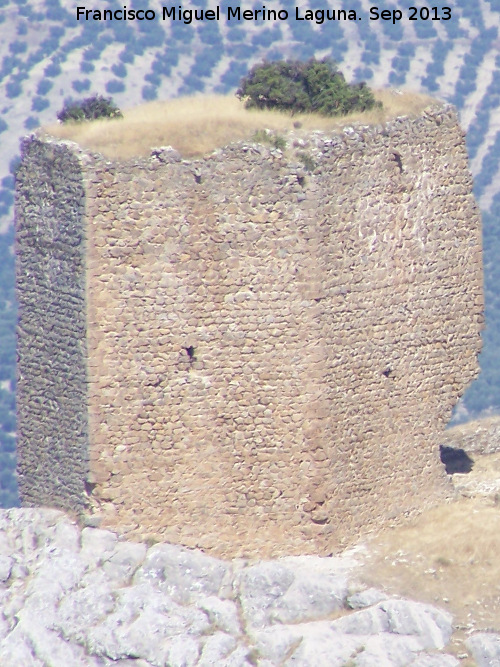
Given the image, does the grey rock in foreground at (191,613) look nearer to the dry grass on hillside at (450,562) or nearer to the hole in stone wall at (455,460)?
the dry grass on hillside at (450,562)

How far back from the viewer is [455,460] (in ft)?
86.0

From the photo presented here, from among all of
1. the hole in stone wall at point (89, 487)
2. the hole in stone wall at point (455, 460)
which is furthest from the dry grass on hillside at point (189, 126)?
the hole in stone wall at point (455, 460)

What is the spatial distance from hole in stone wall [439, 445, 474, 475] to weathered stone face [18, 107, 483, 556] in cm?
362

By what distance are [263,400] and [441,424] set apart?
3394mm

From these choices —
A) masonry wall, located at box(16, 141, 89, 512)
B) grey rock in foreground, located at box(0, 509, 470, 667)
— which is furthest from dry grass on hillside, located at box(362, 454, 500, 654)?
masonry wall, located at box(16, 141, 89, 512)

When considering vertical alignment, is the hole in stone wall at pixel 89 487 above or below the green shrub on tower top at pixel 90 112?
below

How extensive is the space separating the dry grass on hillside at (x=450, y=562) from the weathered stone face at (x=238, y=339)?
0.64 m

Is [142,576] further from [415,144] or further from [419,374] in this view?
[415,144]

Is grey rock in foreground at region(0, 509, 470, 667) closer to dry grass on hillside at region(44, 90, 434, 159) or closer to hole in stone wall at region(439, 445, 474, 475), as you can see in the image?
hole in stone wall at region(439, 445, 474, 475)

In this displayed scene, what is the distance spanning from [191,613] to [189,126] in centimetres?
632

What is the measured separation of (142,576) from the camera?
67.7ft

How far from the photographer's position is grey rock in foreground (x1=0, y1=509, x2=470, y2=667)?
19.5 m

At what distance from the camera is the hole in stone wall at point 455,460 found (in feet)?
83.9

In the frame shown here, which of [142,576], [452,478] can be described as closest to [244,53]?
[452,478]
